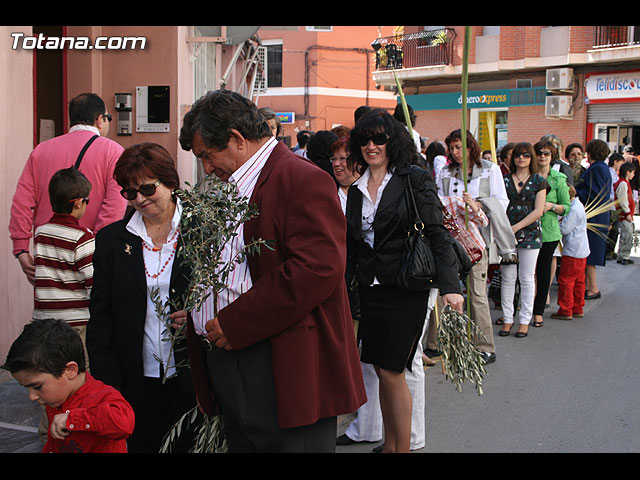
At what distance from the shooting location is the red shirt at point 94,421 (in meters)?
2.69

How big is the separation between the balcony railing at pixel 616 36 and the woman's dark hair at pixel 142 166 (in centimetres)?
2331

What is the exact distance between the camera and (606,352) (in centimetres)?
754

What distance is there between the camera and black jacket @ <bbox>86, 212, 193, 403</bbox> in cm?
328

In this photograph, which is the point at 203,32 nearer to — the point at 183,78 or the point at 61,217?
the point at 183,78

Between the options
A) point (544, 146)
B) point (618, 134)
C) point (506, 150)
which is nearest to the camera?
point (544, 146)

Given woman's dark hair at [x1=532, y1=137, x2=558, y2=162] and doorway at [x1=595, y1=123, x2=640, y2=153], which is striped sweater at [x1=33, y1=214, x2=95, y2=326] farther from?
doorway at [x1=595, y1=123, x2=640, y2=153]

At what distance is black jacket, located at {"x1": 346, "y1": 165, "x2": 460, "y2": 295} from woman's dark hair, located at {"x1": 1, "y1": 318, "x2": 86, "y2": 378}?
1.86 meters

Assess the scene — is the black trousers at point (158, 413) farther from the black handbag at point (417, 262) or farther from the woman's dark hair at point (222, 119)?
the black handbag at point (417, 262)

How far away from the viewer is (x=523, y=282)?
7.96 meters

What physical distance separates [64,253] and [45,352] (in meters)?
1.73

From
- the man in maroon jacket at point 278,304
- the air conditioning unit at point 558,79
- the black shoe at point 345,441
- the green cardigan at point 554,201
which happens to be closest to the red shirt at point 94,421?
the man in maroon jacket at point 278,304

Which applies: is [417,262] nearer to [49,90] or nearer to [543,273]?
[543,273]

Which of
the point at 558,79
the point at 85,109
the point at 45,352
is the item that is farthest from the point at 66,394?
the point at 558,79
